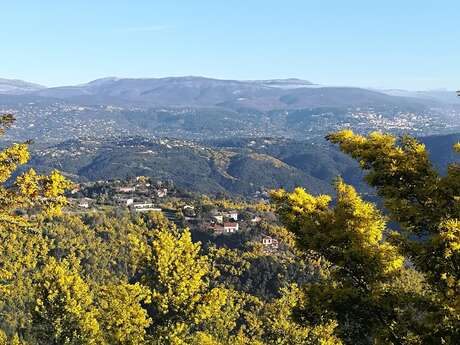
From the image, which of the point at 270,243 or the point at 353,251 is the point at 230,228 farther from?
the point at 353,251

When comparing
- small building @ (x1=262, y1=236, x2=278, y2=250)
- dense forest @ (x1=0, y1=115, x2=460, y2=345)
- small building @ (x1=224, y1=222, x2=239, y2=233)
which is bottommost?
small building @ (x1=262, y1=236, x2=278, y2=250)

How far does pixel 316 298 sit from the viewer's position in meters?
18.5

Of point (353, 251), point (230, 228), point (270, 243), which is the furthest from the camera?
point (230, 228)

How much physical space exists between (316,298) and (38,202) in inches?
363

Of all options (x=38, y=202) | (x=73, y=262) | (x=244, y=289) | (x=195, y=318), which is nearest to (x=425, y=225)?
(x=38, y=202)

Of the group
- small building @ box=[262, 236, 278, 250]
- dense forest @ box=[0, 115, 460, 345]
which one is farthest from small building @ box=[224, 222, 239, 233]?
dense forest @ box=[0, 115, 460, 345]

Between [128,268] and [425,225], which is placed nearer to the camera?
[425,225]

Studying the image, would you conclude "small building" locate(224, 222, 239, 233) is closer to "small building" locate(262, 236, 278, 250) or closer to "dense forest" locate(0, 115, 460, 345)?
"small building" locate(262, 236, 278, 250)

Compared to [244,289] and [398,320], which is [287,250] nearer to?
[244,289]

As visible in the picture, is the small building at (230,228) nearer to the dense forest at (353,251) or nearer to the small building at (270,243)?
the small building at (270,243)

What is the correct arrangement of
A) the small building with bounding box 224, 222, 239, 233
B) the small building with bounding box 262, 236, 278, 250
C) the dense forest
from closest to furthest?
the dense forest < the small building with bounding box 262, 236, 278, 250 < the small building with bounding box 224, 222, 239, 233

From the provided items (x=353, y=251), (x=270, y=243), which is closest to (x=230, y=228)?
(x=270, y=243)

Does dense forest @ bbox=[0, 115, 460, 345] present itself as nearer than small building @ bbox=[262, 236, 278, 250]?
Yes

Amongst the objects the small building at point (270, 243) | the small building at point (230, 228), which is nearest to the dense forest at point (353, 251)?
the small building at point (270, 243)
